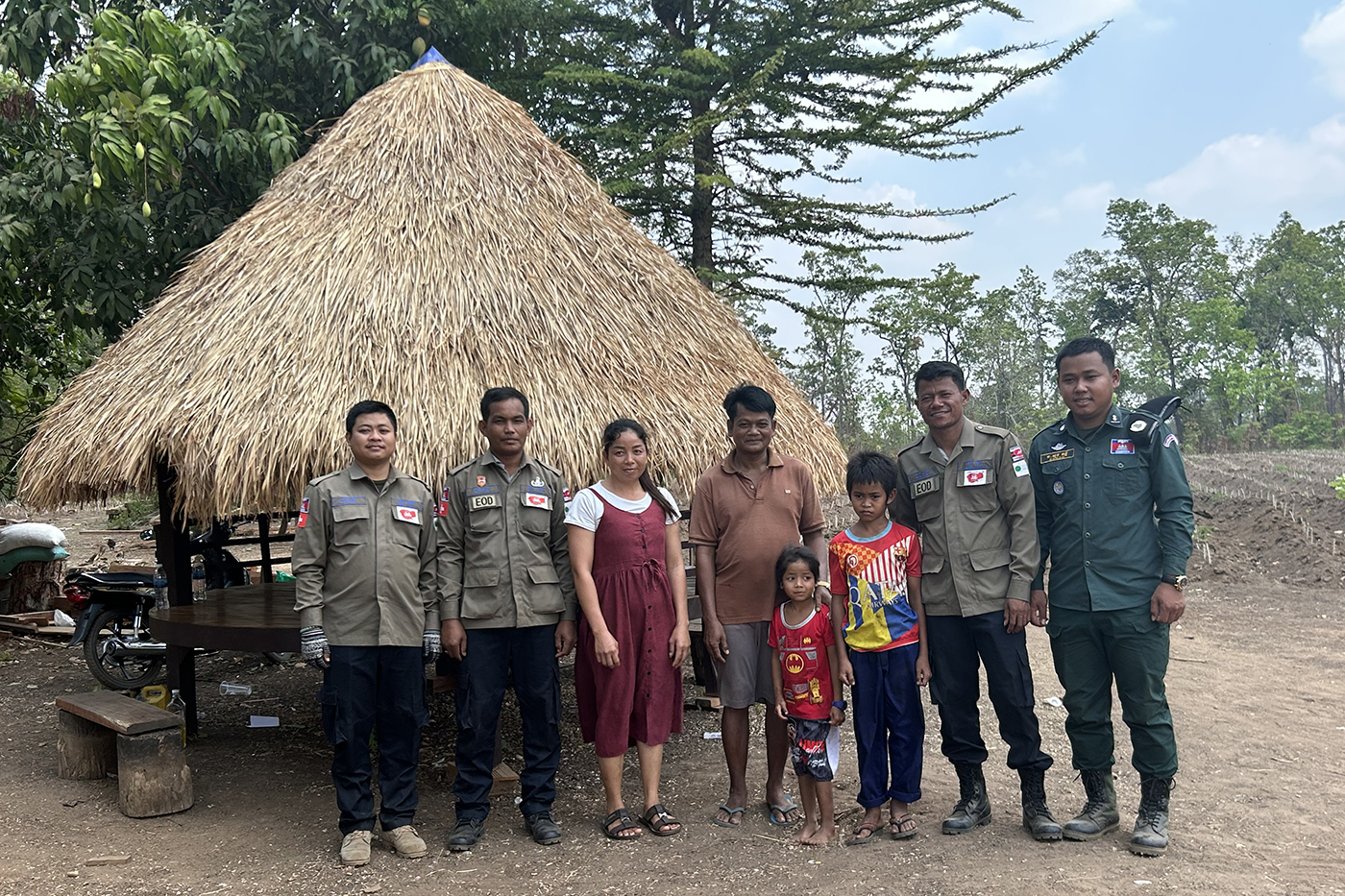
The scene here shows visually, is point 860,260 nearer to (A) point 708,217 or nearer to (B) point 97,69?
(A) point 708,217

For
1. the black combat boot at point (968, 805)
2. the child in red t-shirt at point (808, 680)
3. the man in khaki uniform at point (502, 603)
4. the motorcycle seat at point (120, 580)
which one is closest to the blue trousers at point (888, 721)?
the child in red t-shirt at point (808, 680)

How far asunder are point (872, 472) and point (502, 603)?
5.10 ft

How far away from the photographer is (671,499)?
13.6 feet

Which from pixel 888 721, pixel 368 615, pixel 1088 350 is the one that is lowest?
pixel 888 721

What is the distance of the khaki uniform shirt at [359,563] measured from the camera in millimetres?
3809

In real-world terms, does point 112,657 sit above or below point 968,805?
above

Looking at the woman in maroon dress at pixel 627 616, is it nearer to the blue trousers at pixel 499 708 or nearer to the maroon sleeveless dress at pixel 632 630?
the maroon sleeveless dress at pixel 632 630

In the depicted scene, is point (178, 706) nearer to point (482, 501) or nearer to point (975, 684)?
point (482, 501)

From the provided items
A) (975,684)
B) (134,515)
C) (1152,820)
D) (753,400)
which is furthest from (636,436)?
(134,515)

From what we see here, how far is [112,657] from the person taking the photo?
6.91 meters

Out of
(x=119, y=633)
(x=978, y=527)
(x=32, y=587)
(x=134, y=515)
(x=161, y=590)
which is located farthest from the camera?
(x=134, y=515)

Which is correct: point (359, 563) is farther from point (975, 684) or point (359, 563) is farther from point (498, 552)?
point (975, 684)

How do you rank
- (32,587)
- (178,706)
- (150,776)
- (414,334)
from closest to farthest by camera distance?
(150,776) < (414,334) < (178,706) < (32,587)

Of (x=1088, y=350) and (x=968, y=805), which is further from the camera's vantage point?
(x=968, y=805)
